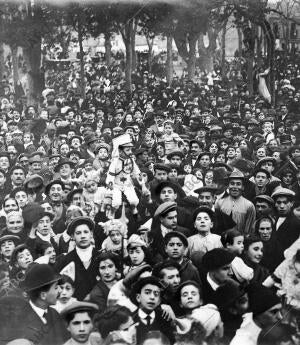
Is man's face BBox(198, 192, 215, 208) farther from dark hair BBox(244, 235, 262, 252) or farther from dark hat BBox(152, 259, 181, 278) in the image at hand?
dark hat BBox(152, 259, 181, 278)

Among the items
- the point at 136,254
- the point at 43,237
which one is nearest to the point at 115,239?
the point at 136,254

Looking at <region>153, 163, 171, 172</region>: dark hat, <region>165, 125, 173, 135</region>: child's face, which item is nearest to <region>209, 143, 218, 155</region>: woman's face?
<region>165, 125, 173, 135</region>: child's face

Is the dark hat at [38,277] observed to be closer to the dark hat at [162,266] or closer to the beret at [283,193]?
the dark hat at [162,266]

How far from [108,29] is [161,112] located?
5.41 ft

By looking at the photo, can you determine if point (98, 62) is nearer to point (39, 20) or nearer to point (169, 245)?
point (39, 20)

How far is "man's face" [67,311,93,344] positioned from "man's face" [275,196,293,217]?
9.06 ft

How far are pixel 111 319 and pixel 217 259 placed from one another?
0.95m

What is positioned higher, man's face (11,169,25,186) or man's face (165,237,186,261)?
man's face (11,169,25,186)

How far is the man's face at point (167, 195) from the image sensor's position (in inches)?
266

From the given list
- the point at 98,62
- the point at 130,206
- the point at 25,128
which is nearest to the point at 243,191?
the point at 130,206

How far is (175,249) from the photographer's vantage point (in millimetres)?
5434

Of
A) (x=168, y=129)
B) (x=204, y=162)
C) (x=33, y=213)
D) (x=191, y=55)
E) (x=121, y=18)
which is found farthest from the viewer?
(x=191, y=55)

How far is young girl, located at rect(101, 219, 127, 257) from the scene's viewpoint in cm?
588

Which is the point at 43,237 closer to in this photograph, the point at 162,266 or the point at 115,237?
the point at 115,237
